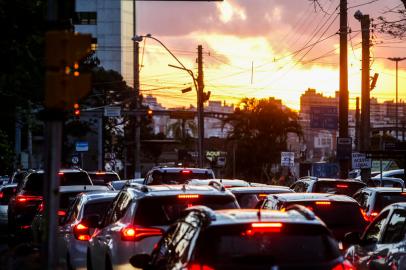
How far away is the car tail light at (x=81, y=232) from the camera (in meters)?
13.5

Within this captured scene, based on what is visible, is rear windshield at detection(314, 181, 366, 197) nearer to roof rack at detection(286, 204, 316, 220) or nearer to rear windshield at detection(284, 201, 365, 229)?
rear windshield at detection(284, 201, 365, 229)

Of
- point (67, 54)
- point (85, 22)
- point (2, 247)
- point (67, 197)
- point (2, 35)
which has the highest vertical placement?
point (85, 22)

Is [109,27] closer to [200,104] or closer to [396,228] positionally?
[200,104]

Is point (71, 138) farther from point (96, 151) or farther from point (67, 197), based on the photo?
point (67, 197)

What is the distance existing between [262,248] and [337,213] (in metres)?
6.71

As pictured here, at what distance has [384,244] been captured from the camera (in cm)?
977

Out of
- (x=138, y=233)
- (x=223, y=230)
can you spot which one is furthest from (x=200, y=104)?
(x=223, y=230)

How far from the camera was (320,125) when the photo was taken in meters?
46.0

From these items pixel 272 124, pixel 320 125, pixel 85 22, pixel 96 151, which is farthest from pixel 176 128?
pixel 320 125

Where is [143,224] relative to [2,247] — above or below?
above

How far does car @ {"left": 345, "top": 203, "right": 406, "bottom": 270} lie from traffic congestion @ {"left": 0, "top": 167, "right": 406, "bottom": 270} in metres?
0.01

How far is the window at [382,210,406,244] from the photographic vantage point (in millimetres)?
9548

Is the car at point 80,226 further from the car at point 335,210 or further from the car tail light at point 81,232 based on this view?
the car at point 335,210

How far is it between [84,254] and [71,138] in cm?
5696
